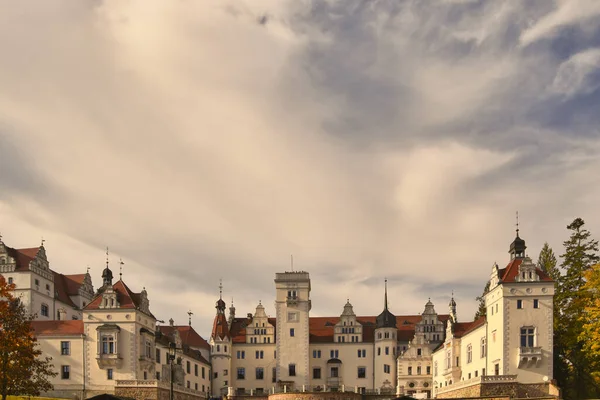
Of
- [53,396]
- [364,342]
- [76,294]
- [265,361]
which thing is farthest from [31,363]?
[364,342]

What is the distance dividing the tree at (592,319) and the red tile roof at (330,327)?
35.1 metres

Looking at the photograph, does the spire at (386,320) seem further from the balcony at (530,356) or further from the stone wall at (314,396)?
the balcony at (530,356)

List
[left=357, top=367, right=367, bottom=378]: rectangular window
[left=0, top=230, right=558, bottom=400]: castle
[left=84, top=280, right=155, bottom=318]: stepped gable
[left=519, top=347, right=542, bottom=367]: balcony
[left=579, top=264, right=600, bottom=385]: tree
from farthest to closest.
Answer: [left=357, top=367, right=367, bottom=378]: rectangular window → [left=84, top=280, right=155, bottom=318]: stepped gable → [left=0, top=230, right=558, bottom=400]: castle → [left=519, top=347, right=542, bottom=367]: balcony → [left=579, top=264, right=600, bottom=385]: tree

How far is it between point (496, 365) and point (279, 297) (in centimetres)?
3589

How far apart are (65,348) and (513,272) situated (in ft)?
158

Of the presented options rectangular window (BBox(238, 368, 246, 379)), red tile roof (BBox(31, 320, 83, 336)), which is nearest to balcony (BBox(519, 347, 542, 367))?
rectangular window (BBox(238, 368, 246, 379))

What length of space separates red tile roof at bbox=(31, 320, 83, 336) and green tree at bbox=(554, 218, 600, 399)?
167 feet

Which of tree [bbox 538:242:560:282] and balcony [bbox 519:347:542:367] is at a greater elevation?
tree [bbox 538:242:560:282]

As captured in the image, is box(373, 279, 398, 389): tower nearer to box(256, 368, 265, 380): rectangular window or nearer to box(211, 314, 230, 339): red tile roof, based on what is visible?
box(256, 368, 265, 380): rectangular window

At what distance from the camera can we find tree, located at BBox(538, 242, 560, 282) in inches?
2903

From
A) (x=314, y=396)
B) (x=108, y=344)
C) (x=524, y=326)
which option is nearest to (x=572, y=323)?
(x=524, y=326)

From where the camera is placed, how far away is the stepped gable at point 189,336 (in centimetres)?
9306

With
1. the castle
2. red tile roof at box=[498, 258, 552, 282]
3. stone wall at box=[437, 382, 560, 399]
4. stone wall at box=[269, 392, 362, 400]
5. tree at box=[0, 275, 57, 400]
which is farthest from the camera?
stone wall at box=[269, 392, 362, 400]

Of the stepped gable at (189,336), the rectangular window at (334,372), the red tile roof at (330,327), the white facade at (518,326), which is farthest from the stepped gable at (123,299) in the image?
the white facade at (518,326)
